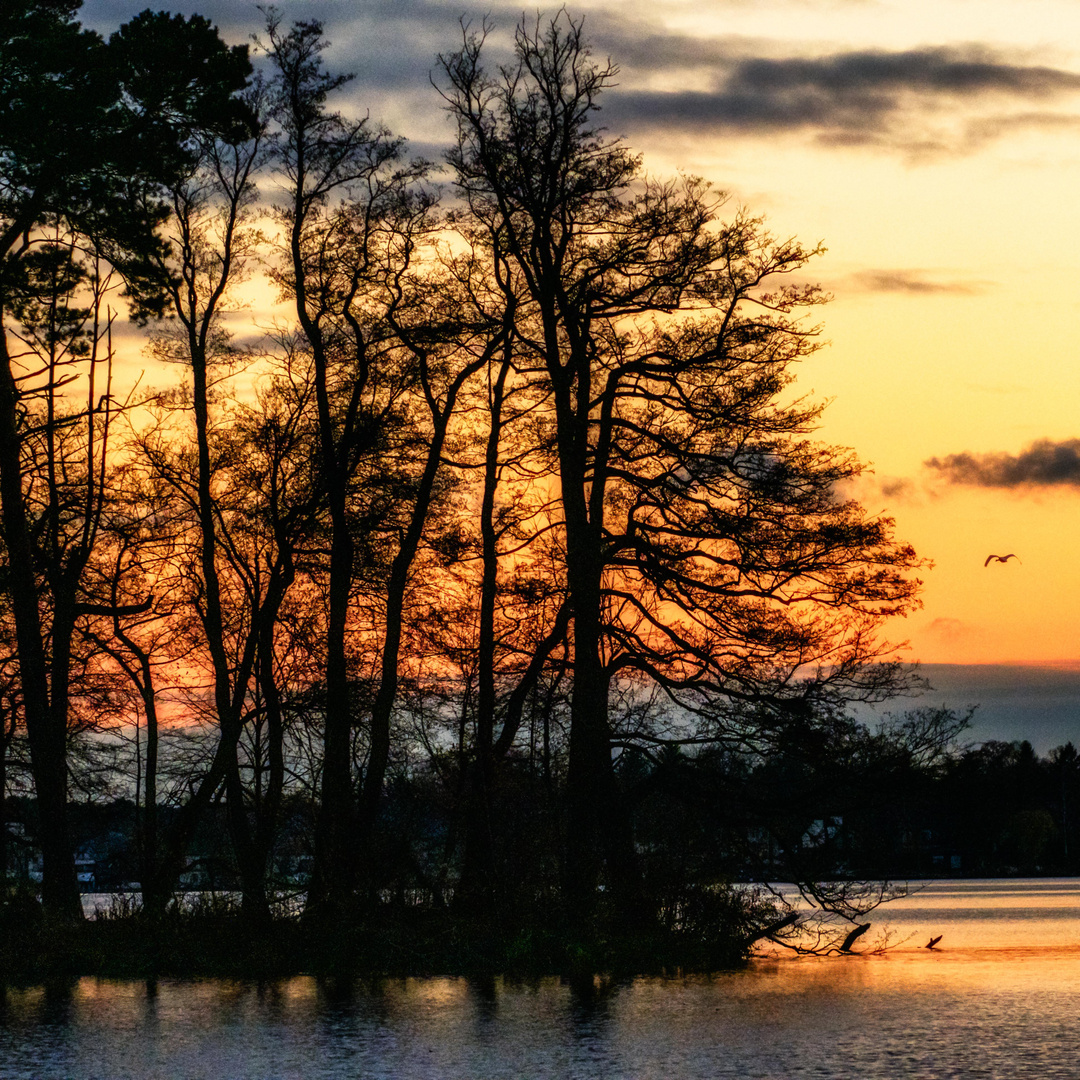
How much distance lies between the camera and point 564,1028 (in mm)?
18859

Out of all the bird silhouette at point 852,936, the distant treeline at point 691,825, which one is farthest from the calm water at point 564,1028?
the distant treeline at point 691,825

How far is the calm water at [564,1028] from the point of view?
15625 millimetres

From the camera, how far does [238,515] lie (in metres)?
35.9

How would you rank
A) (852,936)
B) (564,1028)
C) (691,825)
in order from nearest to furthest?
(564,1028) < (691,825) < (852,936)

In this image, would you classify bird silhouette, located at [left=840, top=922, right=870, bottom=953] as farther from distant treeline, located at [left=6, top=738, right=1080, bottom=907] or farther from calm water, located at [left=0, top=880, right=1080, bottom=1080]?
distant treeline, located at [left=6, top=738, right=1080, bottom=907]

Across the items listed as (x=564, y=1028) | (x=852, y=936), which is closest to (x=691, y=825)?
(x=852, y=936)

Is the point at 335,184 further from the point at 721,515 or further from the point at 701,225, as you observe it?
the point at 721,515

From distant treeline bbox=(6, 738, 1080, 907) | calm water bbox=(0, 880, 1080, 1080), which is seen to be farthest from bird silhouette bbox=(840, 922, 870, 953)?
distant treeline bbox=(6, 738, 1080, 907)

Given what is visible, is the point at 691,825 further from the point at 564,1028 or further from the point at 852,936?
the point at 564,1028

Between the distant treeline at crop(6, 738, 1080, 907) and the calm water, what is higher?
the distant treeline at crop(6, 738, 1080, 907)

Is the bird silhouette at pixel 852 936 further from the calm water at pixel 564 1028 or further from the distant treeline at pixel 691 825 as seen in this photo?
the distant treeline at pixel 691 825

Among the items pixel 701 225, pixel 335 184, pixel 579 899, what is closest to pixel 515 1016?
pixel 579 899

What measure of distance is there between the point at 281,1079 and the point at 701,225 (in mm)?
17794

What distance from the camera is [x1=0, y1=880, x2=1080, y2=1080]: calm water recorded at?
15625 millimetres
